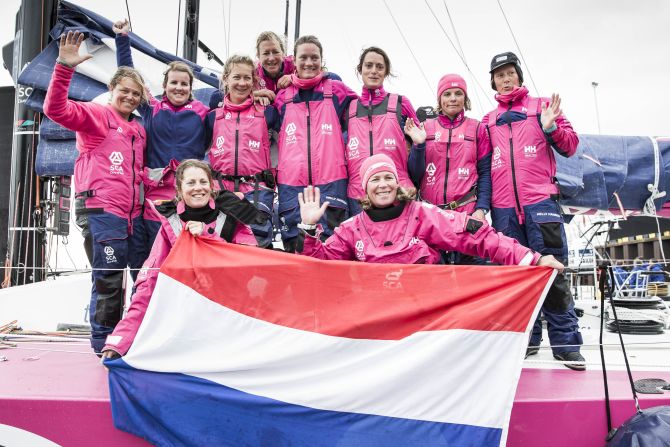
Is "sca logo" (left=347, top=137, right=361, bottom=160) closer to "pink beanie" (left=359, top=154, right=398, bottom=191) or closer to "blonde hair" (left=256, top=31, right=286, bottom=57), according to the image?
"pink beanie" (left=359, top=154, right=398, bottom=191)

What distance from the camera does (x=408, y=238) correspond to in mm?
2818

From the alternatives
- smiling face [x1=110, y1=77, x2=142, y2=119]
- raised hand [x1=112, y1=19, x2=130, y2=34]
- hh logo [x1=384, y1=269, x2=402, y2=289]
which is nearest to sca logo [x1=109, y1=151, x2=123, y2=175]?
smiling face [x1=110, y1=77, x2=142, y2=119]

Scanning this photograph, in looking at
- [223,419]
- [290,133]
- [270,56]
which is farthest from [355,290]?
[270,56]

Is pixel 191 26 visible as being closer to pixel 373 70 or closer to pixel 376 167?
pixel 373 70

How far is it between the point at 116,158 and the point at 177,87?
0.69 meters

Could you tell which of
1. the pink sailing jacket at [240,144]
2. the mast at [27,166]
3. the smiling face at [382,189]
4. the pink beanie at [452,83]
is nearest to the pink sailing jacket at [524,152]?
the pink beanie at [452,83]

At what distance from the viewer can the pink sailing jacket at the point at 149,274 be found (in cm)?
242

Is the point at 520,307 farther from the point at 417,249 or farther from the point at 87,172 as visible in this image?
the point at 87,172

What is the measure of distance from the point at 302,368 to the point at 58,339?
2392 millimetres

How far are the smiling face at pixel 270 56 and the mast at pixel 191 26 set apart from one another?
4.59 m

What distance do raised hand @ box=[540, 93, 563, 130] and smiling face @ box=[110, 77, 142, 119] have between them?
2756mm

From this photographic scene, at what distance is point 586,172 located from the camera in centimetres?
513

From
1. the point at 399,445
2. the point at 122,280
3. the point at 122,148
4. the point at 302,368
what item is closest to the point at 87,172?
the point at 122,148

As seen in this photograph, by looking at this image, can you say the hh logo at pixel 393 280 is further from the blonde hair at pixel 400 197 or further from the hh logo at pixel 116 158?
the hh logo at pixel 116 158
